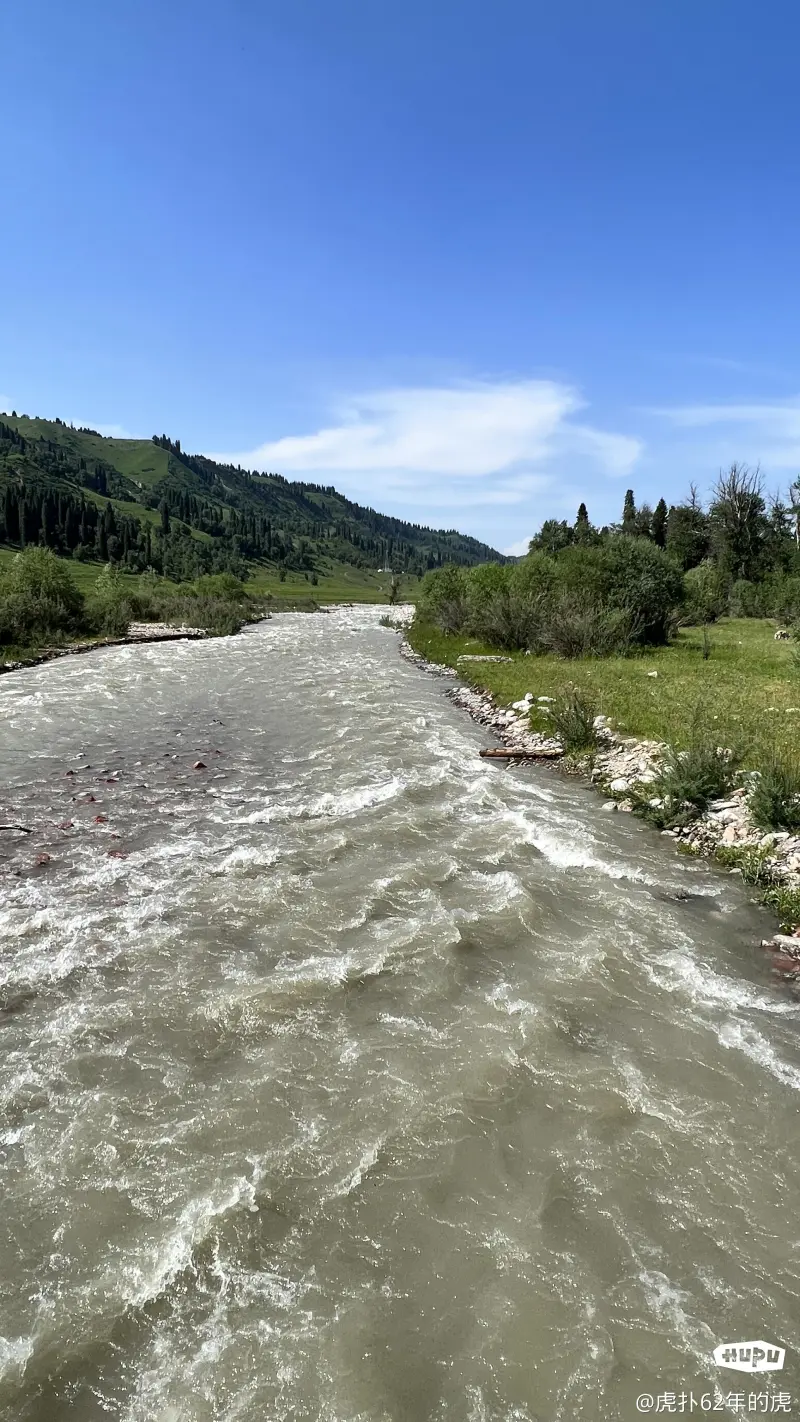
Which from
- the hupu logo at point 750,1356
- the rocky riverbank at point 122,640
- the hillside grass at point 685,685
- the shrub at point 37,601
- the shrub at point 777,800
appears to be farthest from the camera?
the shrub at point 37,601

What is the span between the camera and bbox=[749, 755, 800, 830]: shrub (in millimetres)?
12391

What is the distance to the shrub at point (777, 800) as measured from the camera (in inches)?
488

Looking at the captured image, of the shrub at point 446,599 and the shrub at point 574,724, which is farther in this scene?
the shrub at point 446,599

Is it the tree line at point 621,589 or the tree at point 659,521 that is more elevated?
the tree at point 659,521

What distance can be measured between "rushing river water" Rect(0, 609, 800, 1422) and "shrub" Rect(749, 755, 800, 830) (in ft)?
5.23

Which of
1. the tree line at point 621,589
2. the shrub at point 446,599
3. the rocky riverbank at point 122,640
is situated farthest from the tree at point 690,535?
the rocky riverbank at point 122,640

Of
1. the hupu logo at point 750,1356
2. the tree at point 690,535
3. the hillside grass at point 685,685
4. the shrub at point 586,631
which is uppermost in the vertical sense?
the tree at point 690,535

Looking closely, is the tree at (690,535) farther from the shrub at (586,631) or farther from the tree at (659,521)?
the shrub at (586,631)

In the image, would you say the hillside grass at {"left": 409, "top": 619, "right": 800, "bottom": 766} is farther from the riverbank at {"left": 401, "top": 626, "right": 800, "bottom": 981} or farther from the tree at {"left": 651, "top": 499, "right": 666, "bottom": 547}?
the tree at {"left": 651, "top": 499, "right": 666, "bottom": 547}

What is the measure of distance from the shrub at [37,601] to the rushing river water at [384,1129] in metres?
42.3

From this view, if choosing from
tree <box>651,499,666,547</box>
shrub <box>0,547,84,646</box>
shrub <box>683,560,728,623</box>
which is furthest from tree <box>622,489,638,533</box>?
shrub <box>0,547,84,646</box>

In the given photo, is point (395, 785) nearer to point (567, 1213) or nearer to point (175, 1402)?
point (567, 1213)

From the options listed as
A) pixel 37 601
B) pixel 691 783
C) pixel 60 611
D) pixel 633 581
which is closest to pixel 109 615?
pixel 60 611

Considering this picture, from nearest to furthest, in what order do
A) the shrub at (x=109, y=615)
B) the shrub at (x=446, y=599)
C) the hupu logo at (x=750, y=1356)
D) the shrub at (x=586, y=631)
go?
the hupu logo at (x=750, y=1356), the shrub at (x=586, y=631), the shrub at (x=446, y=599), the shrub at (x=109, y=615)
